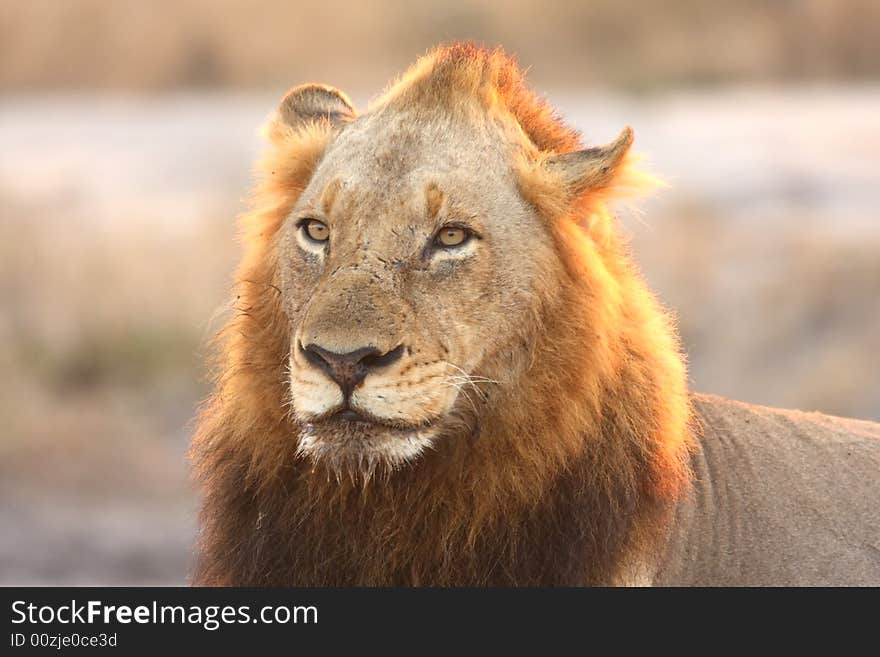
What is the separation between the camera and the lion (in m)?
4.95

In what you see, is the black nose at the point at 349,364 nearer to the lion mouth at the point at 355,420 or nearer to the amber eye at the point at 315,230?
the lion mouth at the point at 355,420

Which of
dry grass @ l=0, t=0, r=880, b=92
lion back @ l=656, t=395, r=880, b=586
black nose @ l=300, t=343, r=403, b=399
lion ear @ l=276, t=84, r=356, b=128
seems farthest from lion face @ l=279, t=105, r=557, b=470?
dry grass @ l=0, t=0, r=880, b=92

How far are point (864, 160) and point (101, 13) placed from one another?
36.4 feet

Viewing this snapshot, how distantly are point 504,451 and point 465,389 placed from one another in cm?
23

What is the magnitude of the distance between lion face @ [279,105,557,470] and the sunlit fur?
6 centimetres

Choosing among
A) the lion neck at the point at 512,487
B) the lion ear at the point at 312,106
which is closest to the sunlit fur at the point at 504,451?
the lion neck at the point at 512,487

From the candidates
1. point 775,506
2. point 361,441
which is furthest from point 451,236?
point 775,506

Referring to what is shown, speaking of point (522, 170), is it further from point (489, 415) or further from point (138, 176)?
point (138, 176)

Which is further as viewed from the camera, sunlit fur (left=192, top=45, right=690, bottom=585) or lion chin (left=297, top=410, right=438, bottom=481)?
→ sunlit fur (left=192, top=45, right=690, bottom=585)

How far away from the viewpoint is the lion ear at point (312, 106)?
584 centimetres

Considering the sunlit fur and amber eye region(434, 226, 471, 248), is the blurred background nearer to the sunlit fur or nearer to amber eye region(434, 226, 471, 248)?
the sunlit fur

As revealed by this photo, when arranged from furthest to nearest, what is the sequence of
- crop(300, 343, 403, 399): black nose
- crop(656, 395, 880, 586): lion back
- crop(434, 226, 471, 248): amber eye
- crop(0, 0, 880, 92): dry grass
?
crop(0, 0, 880, 92): dry grass, crop(656, 395, 880, 586): lion back, crop(434, 226, 471, 248): amber eye, crop(300, 343, 403, 399): black nose

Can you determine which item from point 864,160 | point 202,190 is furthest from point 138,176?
point 864,160

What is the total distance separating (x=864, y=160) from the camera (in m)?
18.2
